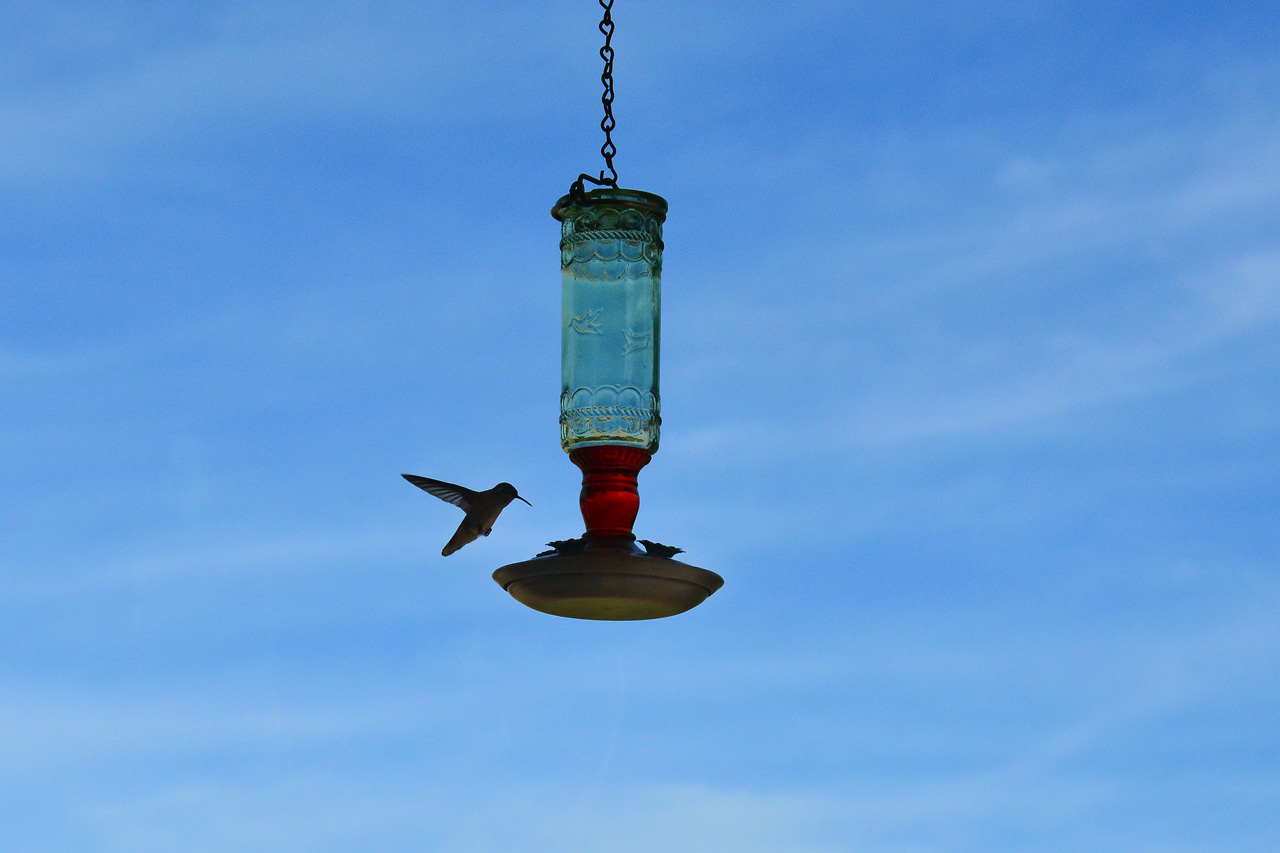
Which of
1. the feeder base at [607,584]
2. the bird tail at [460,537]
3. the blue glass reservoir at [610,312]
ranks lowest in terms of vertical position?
the feeder base at [607,584]

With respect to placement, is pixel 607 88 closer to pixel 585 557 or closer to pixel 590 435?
pixel 590 435

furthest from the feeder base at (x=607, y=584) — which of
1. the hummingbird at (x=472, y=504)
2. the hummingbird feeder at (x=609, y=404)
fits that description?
the hummingbird at (x=472, y=504)

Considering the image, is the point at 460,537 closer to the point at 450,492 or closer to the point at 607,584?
the point at 450,492

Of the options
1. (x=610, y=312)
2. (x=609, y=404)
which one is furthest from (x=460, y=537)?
(x=610, y=312)

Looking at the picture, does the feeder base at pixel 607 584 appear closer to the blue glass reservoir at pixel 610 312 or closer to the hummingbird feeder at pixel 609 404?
the hummingbird feeder at pixel 609 404

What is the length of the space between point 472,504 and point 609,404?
73 cm

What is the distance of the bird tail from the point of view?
24.2 ft

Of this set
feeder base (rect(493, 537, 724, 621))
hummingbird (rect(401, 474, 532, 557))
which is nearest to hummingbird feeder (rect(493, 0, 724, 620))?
feeder base (rect(493, 537, 724, 621))

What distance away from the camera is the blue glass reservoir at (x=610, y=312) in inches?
292

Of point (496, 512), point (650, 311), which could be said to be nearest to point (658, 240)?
point (650, 311)

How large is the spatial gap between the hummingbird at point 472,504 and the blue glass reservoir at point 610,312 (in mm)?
359

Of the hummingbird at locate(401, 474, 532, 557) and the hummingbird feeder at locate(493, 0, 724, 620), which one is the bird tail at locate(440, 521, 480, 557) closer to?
the hummingbird at locate(401, 474, 532, 557)

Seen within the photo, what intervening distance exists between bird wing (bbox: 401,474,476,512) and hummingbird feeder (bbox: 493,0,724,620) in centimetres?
46

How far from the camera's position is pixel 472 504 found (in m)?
7.37
